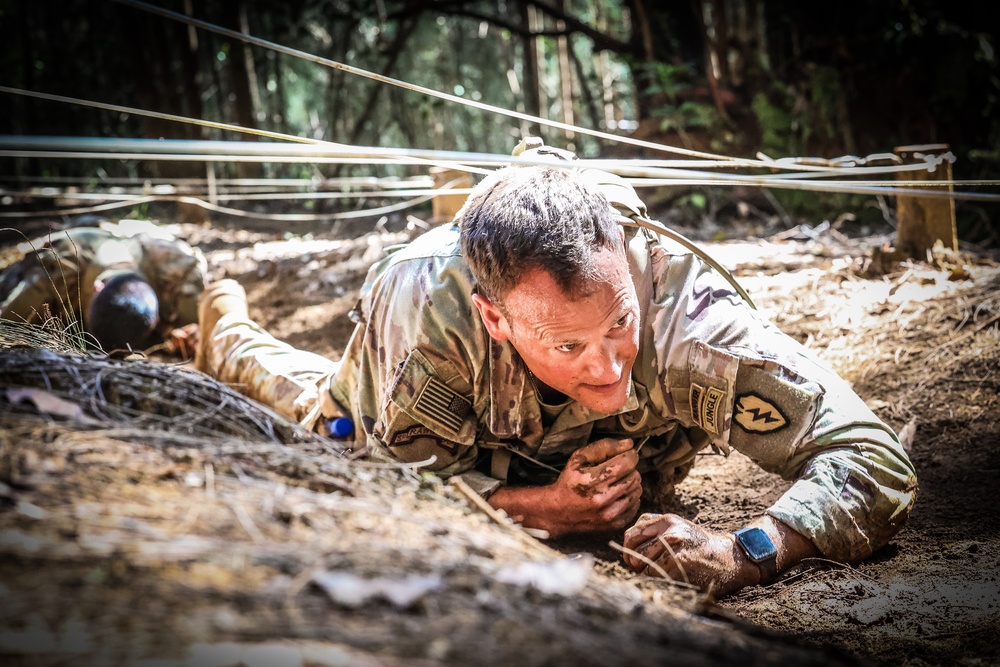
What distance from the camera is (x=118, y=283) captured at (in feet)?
15.5

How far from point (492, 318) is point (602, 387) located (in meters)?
0.39

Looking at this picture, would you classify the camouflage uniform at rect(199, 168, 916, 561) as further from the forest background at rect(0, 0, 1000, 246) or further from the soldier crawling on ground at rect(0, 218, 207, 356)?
the forest background at rect(0, 0, 1000, 246)

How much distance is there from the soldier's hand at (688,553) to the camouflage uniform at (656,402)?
19cm

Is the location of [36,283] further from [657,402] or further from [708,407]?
[708,407]

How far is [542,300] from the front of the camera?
2131mm

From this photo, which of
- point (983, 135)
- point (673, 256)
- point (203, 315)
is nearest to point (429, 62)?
point (983, 135)

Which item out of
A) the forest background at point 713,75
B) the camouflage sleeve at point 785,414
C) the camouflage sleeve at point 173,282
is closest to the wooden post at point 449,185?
the camouflage sleeve at point 173,282

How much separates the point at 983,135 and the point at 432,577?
25.2ft

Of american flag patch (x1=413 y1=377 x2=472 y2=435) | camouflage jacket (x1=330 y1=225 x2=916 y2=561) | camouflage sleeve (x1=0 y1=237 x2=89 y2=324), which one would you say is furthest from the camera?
camouflage sleeve (x1=0 y1=237 x2=89 y2=324)

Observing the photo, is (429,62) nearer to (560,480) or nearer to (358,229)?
(358,229)

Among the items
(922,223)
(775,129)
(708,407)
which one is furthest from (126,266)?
(775,129)

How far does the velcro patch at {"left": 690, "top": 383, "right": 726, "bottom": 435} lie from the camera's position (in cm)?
227

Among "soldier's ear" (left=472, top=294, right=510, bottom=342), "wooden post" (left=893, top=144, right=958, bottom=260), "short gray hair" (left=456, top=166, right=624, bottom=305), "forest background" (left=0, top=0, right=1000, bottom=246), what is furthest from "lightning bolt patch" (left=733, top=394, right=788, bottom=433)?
"forest background" (left=0, top=0, right=1000, bottom=246)

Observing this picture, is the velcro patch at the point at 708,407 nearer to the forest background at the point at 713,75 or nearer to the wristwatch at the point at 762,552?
the wristwatch at the point at 762,552
